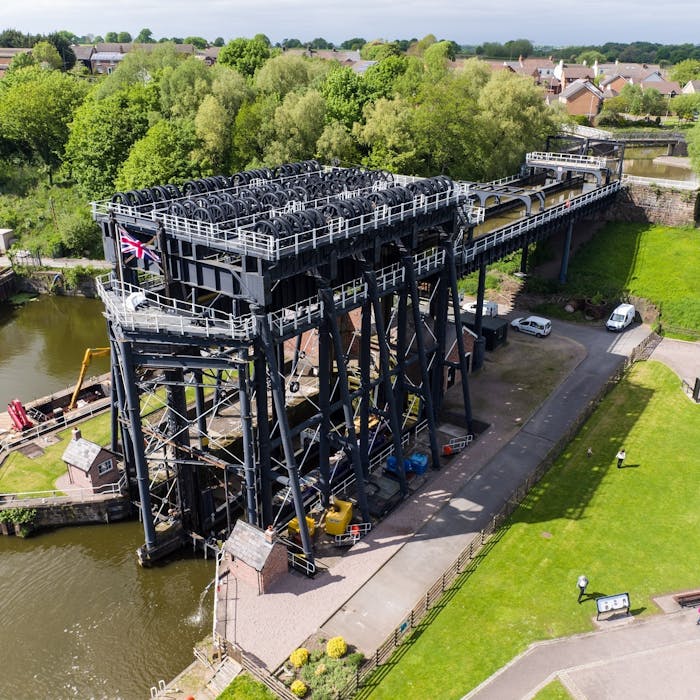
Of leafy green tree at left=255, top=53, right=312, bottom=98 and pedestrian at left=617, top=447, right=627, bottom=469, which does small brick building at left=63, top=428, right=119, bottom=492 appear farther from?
leafy green tree at left=255, top=53, right=312, bottom=98

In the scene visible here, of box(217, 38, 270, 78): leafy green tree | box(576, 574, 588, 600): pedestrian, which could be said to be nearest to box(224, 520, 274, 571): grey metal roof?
box(576, 574, 588, 600): pedestrian

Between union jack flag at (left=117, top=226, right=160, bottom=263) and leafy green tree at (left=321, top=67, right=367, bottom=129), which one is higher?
leafy green tree at (left=321, top=67, right=367, bottom=129)

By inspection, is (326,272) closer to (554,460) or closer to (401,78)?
(554,460)

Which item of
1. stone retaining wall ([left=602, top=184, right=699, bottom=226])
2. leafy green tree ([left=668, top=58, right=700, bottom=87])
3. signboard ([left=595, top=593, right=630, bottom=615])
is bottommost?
signboard ([left=595, top=593, right=630, bottom=615])

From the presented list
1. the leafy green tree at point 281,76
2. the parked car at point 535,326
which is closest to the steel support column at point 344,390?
the parked car at point 535,326

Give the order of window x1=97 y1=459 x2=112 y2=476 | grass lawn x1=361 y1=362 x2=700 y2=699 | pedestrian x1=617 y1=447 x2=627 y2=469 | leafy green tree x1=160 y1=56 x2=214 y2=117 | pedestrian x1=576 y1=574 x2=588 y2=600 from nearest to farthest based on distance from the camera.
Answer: grass lawn x1=361 y1=362 x2=700 y2=699 → pedestrian x1=576 y1=574 x2=588 y2=600 → window x1=97 y1=459 x2=112 y2=476 → pedestrian x1=617 y1=447 x2=627 y2=469 → leafy green tree x1=160 y1=56 x2=214 y2=117

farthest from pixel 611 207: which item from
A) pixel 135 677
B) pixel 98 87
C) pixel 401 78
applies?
pixel 98 87

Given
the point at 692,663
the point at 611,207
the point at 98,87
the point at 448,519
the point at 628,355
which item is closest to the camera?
the point at 692,663
